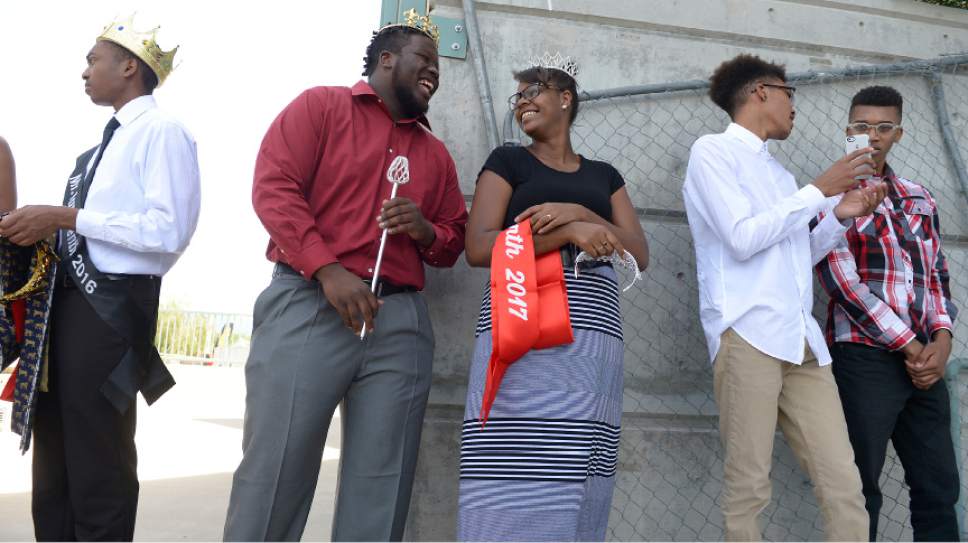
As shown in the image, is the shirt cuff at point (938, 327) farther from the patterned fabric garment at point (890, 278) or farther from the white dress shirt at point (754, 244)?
the white dress shirt at point (754, 244)

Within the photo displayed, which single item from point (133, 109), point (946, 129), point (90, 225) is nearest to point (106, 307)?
point (90, 225)

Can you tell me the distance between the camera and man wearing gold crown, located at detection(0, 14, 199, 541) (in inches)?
122

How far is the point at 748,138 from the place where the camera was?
3.65 metres

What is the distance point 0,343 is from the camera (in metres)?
3.24

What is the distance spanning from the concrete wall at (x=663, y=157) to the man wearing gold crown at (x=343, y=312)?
0.85 metres

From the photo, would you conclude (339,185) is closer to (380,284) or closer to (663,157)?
(380,284)

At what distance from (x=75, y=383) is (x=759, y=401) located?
92.8 inches

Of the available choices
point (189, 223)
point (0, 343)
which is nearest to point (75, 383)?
point (0, 343)

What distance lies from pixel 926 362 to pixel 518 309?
1.74 metres

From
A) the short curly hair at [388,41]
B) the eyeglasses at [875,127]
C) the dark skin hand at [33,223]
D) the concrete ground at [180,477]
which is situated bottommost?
the concrete ground at [180,477]

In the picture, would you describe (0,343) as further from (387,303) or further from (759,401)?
(759,401)

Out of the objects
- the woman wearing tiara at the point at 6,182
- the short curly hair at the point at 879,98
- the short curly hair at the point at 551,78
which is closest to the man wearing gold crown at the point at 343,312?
the short curly hair at the point at 551,78

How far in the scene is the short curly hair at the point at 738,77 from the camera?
12.4ft

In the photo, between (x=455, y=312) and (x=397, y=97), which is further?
(x=455, y=312)
